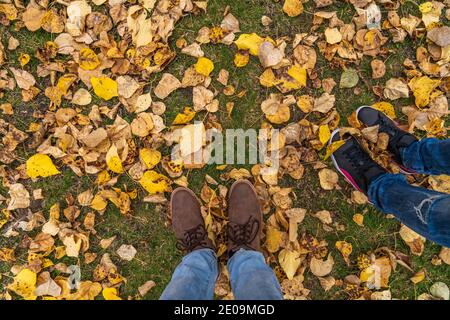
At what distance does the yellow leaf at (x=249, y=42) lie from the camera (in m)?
2.23

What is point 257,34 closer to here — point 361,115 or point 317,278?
point 361,115

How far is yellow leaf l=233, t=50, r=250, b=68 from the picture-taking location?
223 cm

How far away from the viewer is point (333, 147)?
2203mm

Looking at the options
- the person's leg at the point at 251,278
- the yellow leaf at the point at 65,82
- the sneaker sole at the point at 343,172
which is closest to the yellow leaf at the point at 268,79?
the sneaker sole at the point at 343,172

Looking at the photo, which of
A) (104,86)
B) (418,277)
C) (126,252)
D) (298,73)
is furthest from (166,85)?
(418,277)

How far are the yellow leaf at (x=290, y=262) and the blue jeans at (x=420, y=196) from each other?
0.53 m

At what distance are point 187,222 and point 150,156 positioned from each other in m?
0.43

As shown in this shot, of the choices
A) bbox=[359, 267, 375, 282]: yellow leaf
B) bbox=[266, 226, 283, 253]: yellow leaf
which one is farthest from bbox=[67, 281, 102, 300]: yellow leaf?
bbox=[359, 267, 375, 282]: yellow leaf

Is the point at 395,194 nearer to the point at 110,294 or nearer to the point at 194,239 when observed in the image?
the point at 194,239

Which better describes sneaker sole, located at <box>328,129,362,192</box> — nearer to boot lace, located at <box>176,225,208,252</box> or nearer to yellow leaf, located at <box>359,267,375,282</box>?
yellow leaf, located at <box>359,267,375,282</box>
